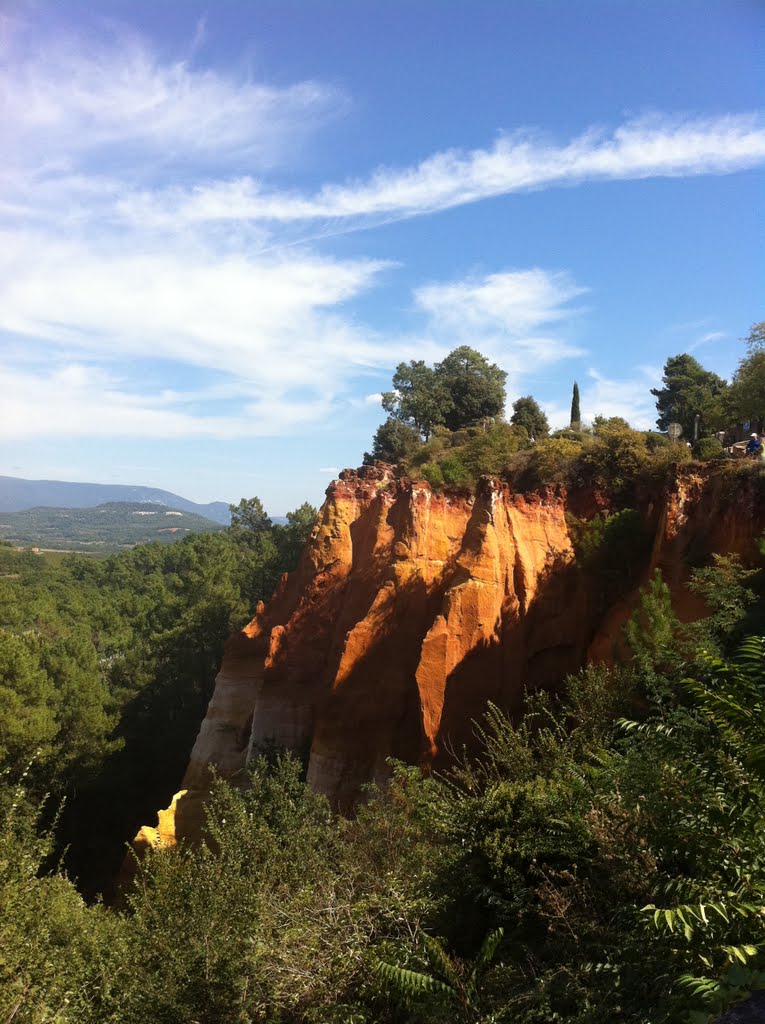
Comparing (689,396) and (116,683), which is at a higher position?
(689,396)

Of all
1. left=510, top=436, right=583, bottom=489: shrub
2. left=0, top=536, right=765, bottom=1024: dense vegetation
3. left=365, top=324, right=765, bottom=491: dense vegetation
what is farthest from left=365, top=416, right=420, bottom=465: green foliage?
left=0, top=536, right=765, bottom=1024: dense vegetation

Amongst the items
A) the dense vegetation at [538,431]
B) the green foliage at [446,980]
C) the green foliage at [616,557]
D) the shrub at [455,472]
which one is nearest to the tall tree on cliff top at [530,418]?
the dense vegetation at [538,431]

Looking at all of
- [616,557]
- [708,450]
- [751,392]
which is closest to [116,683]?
[616,557]

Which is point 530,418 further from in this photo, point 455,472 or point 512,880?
point 512,880

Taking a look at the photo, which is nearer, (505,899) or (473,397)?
(505,899)

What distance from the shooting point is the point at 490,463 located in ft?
80.0

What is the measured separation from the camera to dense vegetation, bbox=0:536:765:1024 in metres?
4.18

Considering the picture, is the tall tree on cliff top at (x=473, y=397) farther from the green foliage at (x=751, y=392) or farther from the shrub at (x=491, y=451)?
the green foliage at (x=751, y=392)

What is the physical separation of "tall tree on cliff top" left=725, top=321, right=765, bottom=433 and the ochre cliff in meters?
9.46

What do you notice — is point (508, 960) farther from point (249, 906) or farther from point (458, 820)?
point (249, 906)

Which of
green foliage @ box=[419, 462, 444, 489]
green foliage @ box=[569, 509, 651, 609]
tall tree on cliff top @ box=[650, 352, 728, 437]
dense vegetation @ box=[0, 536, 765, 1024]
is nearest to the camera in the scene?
dense vegetation @ box=[0, 536, 765, 1024]

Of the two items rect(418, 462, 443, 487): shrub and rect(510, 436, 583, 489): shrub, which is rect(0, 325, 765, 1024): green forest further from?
rect(418, 462, 443, 487): shrub

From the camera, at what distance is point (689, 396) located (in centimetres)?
3644

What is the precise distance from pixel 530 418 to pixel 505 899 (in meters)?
29.6
